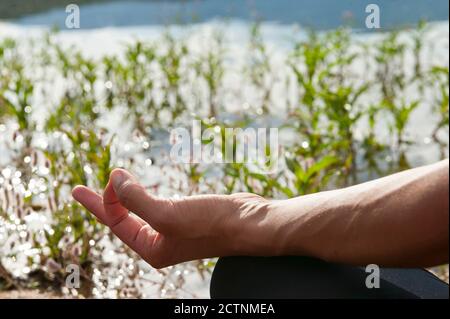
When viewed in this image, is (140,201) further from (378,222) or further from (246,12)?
(246,12)

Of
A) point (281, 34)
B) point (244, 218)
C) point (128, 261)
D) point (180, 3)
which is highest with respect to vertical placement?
point (180, 3)

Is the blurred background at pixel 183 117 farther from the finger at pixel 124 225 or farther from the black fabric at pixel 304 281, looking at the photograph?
the black fabric at pixel 304 281

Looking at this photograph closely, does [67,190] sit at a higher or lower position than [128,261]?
higher

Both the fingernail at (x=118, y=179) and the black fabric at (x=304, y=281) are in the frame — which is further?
the fingernail at (x=118, y=179)

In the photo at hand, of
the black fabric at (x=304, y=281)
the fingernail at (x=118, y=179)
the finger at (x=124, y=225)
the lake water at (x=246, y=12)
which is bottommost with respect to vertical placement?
the black fabric at (x=304, y=281)

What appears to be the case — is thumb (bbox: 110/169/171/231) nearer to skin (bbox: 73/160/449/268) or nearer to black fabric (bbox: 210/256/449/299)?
skin (bbox: 73/160/449/268)

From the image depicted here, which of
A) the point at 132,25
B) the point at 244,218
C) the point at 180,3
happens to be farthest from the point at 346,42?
the point at 180,3

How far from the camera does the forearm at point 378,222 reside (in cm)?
111

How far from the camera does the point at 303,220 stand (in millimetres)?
1286

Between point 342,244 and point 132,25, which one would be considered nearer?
point 342,244

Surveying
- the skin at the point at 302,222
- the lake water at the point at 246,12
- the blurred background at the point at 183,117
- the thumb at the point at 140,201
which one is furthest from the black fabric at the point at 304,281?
the lake water at the point at 246,12

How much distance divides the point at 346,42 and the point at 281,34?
2.03m

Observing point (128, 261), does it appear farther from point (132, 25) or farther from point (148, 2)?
point (148, 2)

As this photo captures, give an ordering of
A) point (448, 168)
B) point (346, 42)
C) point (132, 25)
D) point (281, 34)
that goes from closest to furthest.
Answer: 1. point (448, 168)
2. point (346, 42)
3. point (281, 34)
4. point (132, 25)
